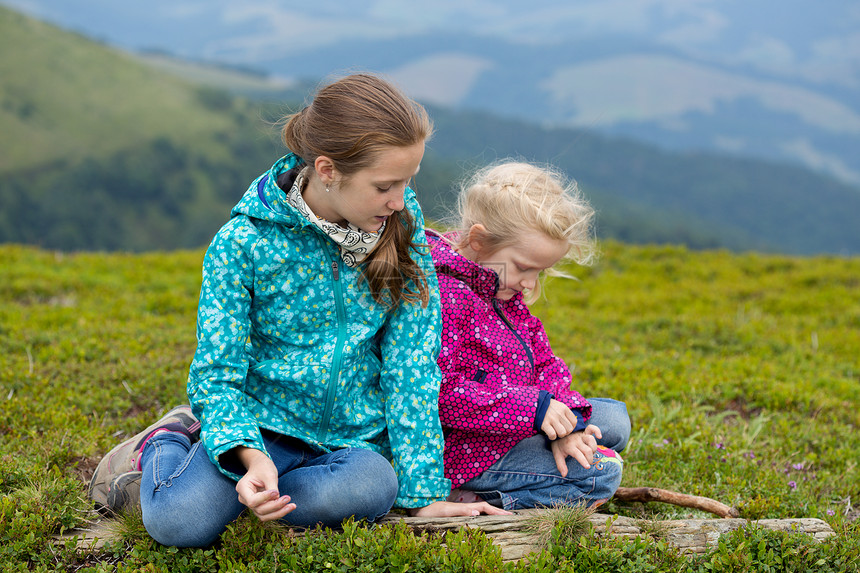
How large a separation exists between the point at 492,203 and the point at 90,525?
2937mm

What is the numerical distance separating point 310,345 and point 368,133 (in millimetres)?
1222

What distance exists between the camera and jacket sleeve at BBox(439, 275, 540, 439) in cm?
396

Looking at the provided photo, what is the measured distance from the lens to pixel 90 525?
3924 mm

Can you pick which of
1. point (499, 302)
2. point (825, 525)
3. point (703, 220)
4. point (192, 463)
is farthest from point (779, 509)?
point (703, 220)

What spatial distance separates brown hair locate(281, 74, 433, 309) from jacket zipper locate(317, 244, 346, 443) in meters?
0.17

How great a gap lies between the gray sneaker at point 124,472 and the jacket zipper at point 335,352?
824mm

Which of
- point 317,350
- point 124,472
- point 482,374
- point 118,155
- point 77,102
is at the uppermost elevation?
point 77,102

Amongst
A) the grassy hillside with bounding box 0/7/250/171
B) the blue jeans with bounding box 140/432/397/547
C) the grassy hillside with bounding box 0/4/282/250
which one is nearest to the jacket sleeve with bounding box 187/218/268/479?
the blue jeans with bounding box 140/432/397/547

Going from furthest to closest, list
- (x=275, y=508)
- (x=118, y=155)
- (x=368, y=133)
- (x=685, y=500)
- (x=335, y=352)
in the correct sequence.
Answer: (x=118, y=155)
(x=685, y=500)
(x=335, y=352)
(x=368, y=133)
(x=275, y=508)

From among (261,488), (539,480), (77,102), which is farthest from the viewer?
(77,102)

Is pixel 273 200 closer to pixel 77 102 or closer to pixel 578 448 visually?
pixel 578 448

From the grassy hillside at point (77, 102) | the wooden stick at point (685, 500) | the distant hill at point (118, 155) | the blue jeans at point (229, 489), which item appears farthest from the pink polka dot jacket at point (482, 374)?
the grassy hillside at point (77, 102)

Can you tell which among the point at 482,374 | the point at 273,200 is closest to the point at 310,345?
the point at 273,200

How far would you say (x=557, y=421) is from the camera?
3.90 meters
